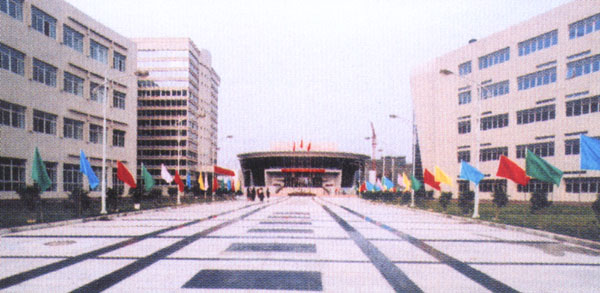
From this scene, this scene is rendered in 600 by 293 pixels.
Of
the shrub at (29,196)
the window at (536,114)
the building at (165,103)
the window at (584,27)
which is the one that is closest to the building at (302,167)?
the building at (165,103)

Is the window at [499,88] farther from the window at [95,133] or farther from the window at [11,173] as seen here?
the window at [11,173]

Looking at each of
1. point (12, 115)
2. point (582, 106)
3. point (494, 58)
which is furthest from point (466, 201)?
point (494, 58)

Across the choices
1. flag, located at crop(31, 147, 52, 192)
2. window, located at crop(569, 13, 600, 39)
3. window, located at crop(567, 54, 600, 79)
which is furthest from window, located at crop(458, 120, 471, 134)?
flag, located at crop(31, 147, 52, 192)

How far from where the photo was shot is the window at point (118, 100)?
53.0 m

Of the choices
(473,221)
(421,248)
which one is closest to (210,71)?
(473,221)

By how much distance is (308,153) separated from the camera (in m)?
137

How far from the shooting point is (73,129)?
150 ft

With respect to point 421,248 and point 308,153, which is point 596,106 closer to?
point 421,248

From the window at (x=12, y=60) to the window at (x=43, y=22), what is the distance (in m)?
3.49

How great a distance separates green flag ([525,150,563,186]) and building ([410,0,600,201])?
62.6ft

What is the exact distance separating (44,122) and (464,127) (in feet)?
164

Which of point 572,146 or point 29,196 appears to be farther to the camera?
point 572,146

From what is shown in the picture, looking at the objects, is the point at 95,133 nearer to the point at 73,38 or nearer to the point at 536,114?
the point at 73,38

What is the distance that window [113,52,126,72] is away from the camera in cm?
5362
